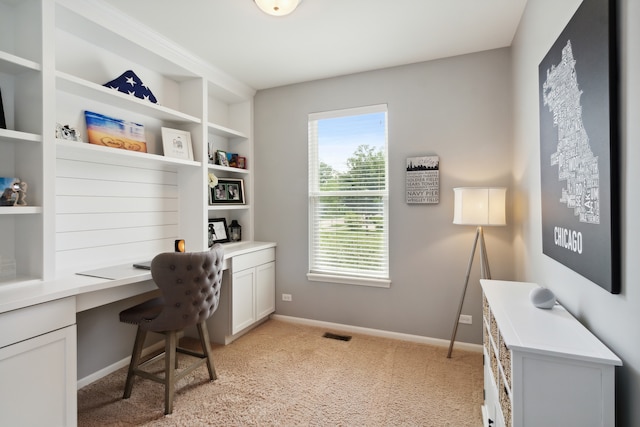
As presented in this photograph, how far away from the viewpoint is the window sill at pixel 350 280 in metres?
3.12

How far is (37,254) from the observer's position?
1.86 m

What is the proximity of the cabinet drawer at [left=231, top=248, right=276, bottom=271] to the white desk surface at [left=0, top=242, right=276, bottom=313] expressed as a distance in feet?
2.69

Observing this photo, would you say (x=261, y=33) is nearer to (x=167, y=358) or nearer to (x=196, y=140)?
(x=196, y=140)

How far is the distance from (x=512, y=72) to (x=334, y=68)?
1.57 m

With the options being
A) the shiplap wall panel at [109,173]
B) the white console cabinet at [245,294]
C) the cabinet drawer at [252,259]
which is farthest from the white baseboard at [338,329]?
the shiplap wall panel at [109,173]

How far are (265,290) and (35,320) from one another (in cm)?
208

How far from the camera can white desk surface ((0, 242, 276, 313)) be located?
59.4 inches

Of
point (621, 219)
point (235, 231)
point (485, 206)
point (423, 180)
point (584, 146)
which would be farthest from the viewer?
point (235, 231)

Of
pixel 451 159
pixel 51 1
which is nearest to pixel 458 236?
pixel 451 159

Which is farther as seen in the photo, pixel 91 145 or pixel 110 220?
pixel 110 220

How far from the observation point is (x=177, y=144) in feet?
9.37

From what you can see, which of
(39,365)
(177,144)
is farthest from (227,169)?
(39,365)

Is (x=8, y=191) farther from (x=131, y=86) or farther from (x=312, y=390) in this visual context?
(x=312, y=390)

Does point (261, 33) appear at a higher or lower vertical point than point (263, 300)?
higher
